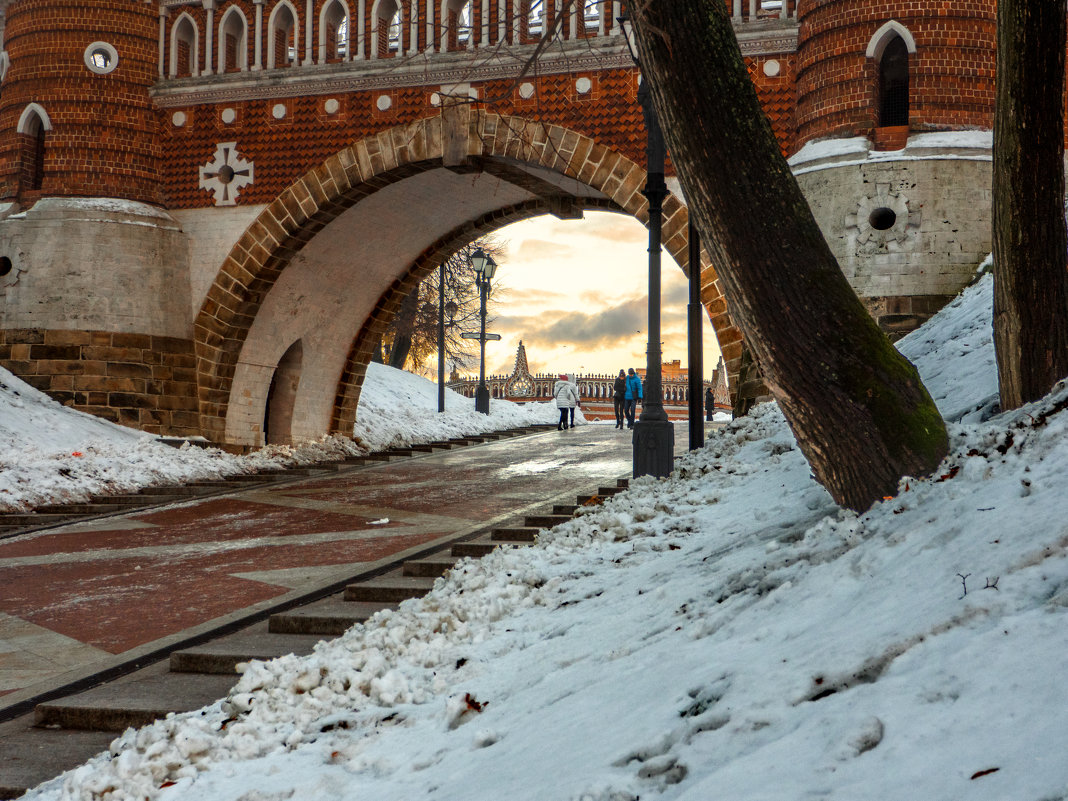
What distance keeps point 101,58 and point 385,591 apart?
42.0 ft

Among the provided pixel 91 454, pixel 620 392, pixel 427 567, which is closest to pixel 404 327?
pixel 620 392

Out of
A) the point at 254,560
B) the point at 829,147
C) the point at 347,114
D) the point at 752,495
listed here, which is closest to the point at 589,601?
the point at 752,495

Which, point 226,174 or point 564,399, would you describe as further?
point 564,399

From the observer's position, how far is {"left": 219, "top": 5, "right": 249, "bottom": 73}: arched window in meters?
16.1

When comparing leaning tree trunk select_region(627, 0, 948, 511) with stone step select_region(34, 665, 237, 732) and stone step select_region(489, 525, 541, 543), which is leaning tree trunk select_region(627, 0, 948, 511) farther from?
stone step select_region(489, 525, 541, 543)

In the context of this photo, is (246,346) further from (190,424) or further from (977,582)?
(977,582)

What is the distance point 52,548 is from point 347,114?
8.43 metres

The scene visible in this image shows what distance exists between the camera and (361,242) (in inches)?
659

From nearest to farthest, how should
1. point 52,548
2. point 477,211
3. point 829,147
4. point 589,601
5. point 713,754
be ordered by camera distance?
point 713,754 → point 589,601 → point 52,548 → point 829,147 → point 477,211

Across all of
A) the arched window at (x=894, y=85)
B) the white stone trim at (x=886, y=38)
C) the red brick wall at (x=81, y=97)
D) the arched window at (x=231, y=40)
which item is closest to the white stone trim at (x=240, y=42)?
the arched window at (x=231, y=40)

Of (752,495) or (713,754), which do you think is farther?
(752,495)

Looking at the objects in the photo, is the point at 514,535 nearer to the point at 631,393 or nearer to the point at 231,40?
the point at 231,40

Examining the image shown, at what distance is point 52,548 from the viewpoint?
917 centimetres

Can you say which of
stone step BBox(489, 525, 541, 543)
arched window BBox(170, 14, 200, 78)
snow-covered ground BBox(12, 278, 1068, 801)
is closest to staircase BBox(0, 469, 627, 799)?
snow-covered ground BBox(12, 278, 1068, 801)
